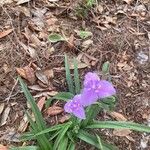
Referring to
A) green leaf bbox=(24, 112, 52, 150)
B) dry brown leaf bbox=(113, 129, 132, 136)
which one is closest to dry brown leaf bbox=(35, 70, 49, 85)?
green leaf bbox=(24, 112, 52, 150)

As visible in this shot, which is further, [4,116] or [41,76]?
[41,76]

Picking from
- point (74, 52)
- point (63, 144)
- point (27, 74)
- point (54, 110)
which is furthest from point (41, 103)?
point (74, 52)

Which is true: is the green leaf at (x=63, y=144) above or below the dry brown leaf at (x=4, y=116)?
below

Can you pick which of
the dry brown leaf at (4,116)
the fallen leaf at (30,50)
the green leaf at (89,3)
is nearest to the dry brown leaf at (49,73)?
the fallen leaf at (30,50)

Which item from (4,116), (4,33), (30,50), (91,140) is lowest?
(91,140)

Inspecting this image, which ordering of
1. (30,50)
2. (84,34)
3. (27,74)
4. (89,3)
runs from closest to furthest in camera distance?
(27,74) < (30,50) < (84,34) < (89,3)

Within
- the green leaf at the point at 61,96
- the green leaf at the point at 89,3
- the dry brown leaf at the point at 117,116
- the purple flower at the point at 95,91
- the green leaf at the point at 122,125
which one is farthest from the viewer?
the green leaf at the point at 89,3

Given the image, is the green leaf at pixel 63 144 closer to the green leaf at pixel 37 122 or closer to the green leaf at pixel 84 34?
the green leaf at pixel 37 122

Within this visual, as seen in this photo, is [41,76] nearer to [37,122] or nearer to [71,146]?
[37,122]

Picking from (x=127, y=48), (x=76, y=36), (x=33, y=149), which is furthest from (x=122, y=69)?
(x=33, y=149)
